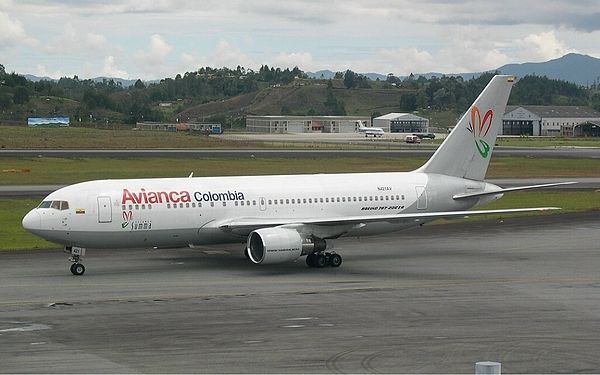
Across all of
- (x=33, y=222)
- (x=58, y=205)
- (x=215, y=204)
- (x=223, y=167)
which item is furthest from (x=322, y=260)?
(x=223, y=167)

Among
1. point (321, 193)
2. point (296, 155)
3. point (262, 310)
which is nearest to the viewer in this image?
point (262, 310)

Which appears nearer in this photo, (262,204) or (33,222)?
(33,222)

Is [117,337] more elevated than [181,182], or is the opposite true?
[181,182]

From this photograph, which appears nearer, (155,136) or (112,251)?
(112,251)

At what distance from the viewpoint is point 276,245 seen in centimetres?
4028

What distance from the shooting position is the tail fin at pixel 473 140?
160 feet

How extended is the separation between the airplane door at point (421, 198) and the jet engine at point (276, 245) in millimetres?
7451

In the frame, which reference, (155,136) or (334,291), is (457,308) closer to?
(334,291)

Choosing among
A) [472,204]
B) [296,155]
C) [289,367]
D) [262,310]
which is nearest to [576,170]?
[296,155]

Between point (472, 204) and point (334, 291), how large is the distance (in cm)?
1506

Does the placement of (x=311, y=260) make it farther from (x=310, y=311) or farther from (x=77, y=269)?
(x=310, y=311)

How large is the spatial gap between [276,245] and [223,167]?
5643 centimetres

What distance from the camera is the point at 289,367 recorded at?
24125 mm

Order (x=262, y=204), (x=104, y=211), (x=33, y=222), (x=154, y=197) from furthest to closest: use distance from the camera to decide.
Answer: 1. (x=262, y=204)
2. (x=154, y=197)
3. (x=104, y=211)
4. (x=33, y=222)
